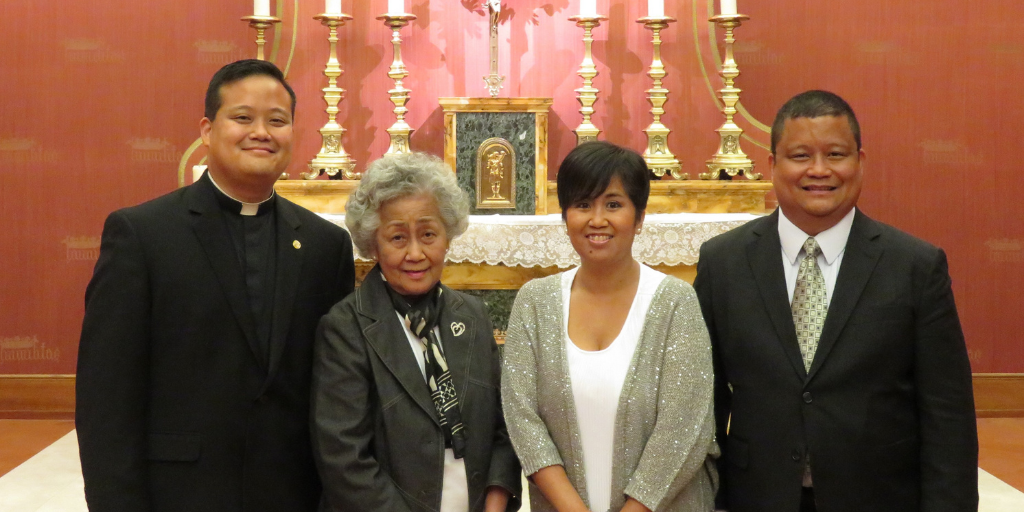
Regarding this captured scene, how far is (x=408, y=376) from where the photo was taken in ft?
7.07

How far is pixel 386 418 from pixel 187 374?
44cm

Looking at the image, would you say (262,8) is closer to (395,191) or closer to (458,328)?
(395,191)

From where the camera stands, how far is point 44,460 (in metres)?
4.80

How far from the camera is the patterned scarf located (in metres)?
2.15

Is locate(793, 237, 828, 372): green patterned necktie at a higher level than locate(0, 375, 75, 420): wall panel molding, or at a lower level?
higher

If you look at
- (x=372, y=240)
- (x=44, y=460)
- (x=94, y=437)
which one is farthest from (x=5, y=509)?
(x=372, y=240)

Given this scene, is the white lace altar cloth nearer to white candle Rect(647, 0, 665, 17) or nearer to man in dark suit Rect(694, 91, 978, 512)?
white candle Rect(647, 0, 665, 17)

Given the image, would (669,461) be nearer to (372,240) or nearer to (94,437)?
(372,240)

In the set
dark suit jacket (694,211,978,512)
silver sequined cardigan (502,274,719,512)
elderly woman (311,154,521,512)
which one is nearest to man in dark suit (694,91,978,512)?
dark suit jacket (694,211,978,512)

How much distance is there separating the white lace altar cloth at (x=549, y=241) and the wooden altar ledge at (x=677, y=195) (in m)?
0.42

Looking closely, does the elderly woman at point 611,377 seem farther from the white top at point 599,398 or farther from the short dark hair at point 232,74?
the short dark hair at point 232,74

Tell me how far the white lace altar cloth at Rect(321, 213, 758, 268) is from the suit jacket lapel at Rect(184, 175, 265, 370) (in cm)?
234

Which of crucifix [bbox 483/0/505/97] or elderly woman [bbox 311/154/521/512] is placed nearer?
elderly woman [bbox 311/154/521/512]

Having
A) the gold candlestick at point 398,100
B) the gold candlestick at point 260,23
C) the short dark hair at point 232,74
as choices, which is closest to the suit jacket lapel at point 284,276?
the short dark hair at point 232,74
